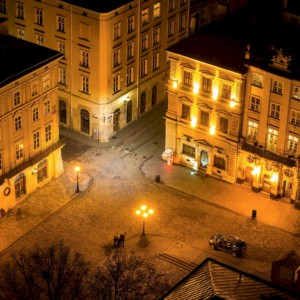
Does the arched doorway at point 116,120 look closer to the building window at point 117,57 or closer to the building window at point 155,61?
the building window at point 117,57

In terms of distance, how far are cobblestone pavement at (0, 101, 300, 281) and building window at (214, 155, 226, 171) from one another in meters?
1.80

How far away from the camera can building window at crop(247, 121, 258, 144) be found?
99.4 m

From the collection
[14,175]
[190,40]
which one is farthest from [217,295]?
[190,40]

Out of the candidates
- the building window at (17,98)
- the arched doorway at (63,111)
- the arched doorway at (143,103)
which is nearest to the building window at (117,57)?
the arched doorway at (143,103)

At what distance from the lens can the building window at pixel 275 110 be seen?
9656 cm

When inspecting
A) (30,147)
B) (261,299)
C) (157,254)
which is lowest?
(157,254)

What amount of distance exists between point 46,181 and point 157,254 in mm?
18799

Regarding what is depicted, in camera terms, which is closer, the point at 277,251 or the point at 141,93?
the point at 277,251

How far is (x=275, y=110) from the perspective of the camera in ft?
318

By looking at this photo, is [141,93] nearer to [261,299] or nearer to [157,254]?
[157,254]

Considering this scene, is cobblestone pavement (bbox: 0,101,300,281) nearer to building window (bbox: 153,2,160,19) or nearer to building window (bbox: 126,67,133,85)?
building window (bbox: 126,67,133,85)

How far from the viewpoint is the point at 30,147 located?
98.5 m

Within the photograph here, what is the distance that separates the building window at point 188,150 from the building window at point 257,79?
13.5 meters

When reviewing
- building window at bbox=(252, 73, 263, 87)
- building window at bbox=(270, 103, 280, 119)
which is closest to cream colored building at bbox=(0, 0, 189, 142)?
building window at bbox=(252, 73, 263, 87)
